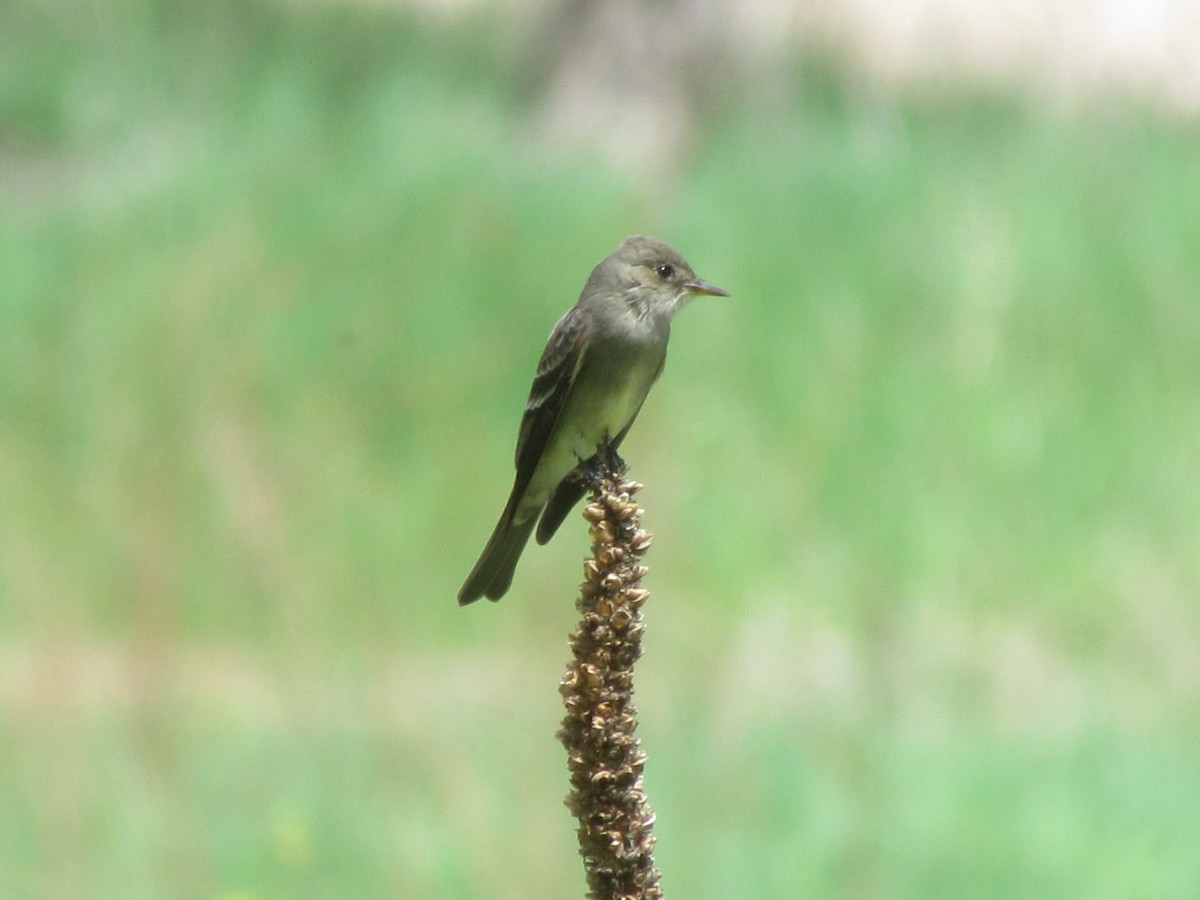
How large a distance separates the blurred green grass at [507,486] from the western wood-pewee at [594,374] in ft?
9.39

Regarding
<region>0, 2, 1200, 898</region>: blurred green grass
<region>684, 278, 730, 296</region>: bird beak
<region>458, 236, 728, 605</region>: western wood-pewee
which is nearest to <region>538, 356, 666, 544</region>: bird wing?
<region>458, 236, 728, 605</region>: western wood-pewee

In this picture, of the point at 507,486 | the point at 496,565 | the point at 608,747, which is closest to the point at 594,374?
the point at 496,565

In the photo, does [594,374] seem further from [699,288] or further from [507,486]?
[507,486]

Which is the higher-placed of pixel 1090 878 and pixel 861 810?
pixel 861 810

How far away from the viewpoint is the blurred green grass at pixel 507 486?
7.25 m

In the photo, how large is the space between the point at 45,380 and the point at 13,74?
2.09 m

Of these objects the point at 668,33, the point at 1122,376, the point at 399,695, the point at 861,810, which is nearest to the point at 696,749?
the point at 861,810

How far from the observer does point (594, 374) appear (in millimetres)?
4648

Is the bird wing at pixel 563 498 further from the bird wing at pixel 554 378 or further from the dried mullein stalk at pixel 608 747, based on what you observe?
the dried mullein stalk at pixel 608 747

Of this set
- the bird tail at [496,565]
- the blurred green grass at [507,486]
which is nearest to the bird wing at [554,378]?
the bird tail at [496,565]

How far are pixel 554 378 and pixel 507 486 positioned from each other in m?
3.81

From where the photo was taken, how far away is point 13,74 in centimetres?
957

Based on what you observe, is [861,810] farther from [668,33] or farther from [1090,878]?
[668,33]

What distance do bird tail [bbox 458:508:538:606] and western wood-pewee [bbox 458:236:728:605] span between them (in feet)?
0.04
